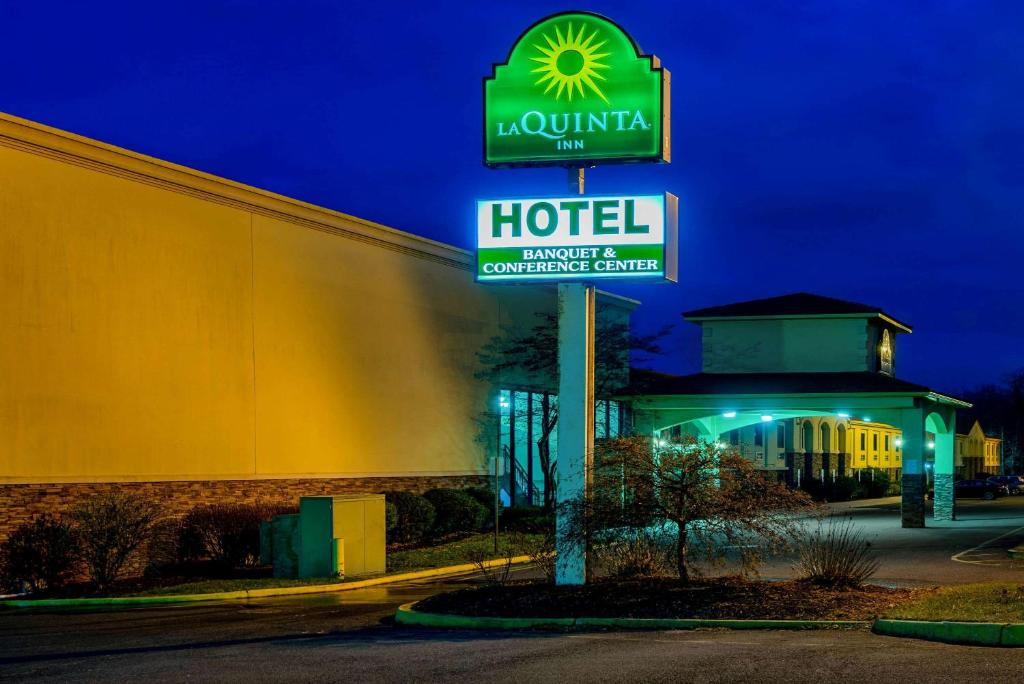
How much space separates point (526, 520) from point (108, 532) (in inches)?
602

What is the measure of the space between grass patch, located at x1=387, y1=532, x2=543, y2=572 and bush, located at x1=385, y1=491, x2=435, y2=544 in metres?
0.70

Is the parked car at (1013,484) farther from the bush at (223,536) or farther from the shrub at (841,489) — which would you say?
the bush at (223,536)

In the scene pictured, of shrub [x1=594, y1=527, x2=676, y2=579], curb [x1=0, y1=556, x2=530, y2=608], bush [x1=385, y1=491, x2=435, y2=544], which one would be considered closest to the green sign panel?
shrub [x1=594, y1=527, x2=676, y2=579]

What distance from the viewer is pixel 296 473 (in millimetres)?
30438

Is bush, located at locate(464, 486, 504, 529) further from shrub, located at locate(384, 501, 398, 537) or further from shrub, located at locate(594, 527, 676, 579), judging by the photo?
shrub, located at locate(594, 527, 676, 579)

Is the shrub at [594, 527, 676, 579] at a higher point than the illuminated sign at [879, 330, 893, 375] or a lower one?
lower

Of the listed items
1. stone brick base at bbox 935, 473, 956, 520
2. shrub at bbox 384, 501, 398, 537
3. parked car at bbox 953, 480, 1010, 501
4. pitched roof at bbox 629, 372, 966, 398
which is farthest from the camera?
parked car at bbox 953, 480, 1010, 501

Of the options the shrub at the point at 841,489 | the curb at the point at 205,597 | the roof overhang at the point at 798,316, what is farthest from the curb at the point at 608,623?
the shrub at the point at 841,489

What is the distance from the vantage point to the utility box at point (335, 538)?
23.9 meters

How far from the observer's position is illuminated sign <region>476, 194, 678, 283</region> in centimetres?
1895

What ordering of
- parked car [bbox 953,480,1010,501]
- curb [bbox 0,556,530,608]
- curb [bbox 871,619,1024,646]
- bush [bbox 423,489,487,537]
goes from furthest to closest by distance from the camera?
parked car [bbox 953,480,1010,501], bush [bbox 423,489,487,537], curb [bbox 0,556,530,608], curb [bbox 871,619,1024,646]

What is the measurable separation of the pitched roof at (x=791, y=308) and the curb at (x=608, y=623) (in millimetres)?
29656

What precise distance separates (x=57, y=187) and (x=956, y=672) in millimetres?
18953

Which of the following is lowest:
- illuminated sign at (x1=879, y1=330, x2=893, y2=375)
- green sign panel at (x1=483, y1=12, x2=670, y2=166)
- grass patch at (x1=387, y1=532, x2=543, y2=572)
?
grass patch at (x1=387, y1=532, x2=543, y2=572)
